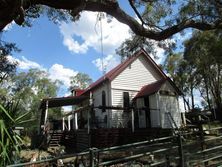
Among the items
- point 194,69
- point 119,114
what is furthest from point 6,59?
point 194,69

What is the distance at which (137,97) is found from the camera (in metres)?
23.0

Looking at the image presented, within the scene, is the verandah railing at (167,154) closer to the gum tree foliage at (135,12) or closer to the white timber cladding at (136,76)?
the gum tree foliage at (135,12)

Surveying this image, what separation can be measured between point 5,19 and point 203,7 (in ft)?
27.5

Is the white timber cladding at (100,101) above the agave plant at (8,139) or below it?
above

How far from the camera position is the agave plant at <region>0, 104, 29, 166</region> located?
3.74 meters

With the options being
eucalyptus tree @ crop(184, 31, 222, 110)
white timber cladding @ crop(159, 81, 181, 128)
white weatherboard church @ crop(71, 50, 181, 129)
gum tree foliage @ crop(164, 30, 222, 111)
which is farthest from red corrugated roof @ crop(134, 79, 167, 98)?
gum tree foliage @ crop(164, 30, 222, 111)

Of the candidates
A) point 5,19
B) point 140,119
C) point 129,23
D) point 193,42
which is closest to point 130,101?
point 140,119

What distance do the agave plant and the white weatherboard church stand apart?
1554 cm

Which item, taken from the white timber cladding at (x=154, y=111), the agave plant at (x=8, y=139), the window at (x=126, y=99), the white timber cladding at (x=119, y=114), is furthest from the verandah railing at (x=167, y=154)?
the window at (x=126, y=99)

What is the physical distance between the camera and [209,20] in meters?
11.9

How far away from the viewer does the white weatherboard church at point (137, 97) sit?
21.2 meters

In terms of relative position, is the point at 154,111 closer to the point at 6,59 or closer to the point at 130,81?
the point at 130,81

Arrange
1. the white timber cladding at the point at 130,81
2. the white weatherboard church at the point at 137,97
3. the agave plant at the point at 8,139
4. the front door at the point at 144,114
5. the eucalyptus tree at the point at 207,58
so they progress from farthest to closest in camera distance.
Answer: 1. the white timber cladding at the point at 130,81
2. the front door at the point at 144,114
3. the white weatherboard church at the point at 137,97
4. the eucalyptus tree at the point at 207,58
5. the agave plant at the point at 8,139

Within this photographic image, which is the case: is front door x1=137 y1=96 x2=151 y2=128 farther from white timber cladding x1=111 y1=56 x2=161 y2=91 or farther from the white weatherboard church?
white timber cladding x1=111 y1=56 x2=161 y2=91
